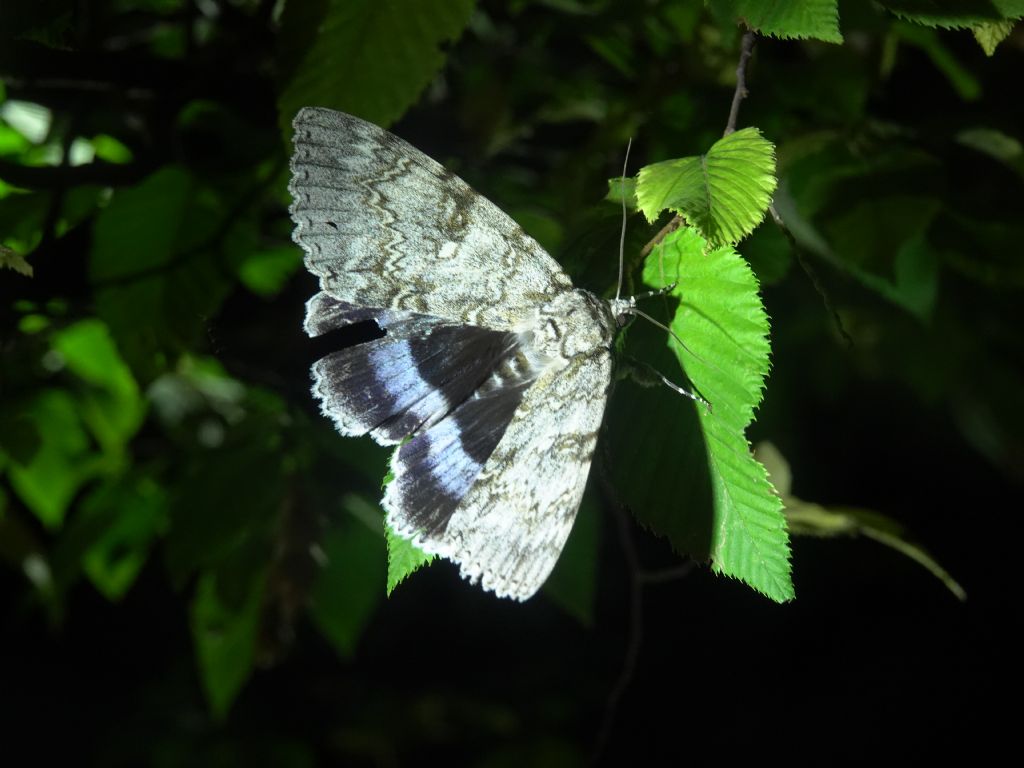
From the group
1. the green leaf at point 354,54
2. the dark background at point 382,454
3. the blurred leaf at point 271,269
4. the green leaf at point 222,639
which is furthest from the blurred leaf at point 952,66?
the green leaf at point 222,639

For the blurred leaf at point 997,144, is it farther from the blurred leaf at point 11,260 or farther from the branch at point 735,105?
the blurred leaf at point 11,260

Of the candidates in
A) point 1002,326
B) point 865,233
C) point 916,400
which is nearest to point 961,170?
point 865,233

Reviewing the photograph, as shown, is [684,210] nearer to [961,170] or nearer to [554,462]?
[554,462]

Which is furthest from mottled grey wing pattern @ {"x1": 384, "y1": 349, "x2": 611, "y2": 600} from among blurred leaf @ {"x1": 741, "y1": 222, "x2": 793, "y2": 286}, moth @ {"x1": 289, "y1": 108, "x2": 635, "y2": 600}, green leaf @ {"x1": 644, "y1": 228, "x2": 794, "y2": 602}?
blurred leaf @ {"x1": 741, "y1": 222, "x2": 793, "y2": 286}

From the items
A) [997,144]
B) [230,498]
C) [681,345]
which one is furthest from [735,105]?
[230,498]

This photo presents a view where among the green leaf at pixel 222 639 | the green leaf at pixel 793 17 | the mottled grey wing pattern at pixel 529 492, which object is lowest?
the green leaf at pixel 222 639

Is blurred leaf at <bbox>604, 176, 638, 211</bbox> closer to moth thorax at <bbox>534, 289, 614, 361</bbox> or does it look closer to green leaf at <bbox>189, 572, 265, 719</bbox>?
moth thorax at <bbox>534, 289, 614, 361</bbox>
